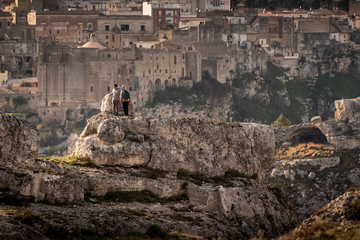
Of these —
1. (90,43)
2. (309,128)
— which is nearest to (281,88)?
(90,43)

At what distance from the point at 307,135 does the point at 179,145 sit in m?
42.1

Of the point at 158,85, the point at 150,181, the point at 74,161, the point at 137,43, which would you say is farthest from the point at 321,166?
the point at 74,161

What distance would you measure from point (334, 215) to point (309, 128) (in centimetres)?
5121

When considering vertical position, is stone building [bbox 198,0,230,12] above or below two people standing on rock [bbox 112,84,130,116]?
above

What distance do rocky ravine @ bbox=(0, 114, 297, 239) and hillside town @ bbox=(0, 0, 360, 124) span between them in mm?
54473

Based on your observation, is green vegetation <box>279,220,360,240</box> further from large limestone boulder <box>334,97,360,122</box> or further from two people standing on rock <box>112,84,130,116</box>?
large limestone boulder <box>334,97,360,122</box>

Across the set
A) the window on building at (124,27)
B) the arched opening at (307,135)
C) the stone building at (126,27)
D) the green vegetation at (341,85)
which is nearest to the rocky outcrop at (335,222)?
the arched opening at (307,135)

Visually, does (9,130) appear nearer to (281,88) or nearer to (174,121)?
(174,121)

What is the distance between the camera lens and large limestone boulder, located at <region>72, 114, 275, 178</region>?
4266 cm

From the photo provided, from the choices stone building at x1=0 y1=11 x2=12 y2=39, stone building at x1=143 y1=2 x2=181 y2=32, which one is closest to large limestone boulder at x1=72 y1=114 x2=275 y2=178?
stone building at x1=0 y1=11 x2=12 y2=39

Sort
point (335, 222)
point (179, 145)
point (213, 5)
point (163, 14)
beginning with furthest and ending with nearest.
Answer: point (213, 5) → point (163, 14) → point (179, 145) → point (335, 222)

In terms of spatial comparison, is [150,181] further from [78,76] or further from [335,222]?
[78,76]

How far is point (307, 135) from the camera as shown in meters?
85.4

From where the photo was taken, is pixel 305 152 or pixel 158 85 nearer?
pixel 305 152
